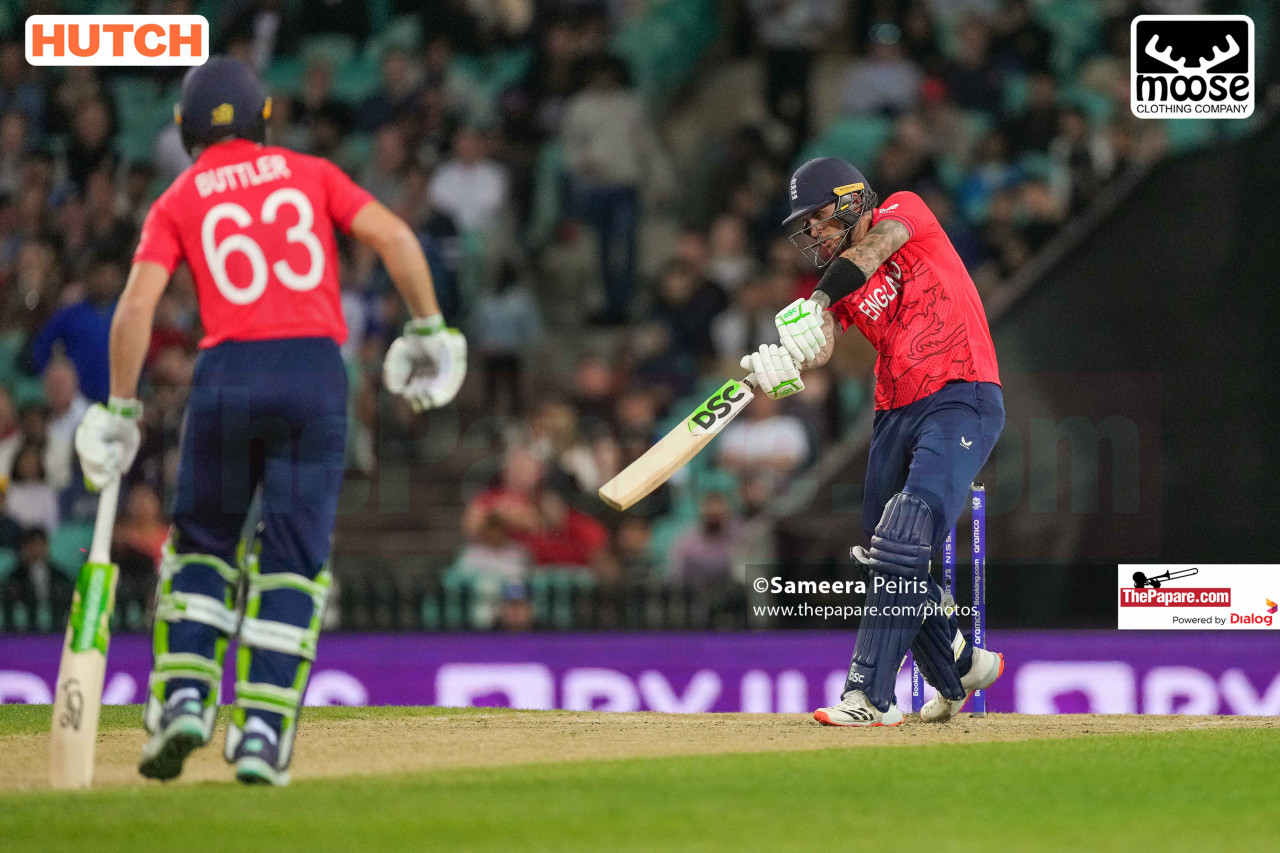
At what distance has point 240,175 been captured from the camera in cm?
534

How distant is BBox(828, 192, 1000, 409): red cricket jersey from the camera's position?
646 cm

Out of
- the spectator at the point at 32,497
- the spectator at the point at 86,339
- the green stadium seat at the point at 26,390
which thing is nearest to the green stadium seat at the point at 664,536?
the spectator at the point at 86,339

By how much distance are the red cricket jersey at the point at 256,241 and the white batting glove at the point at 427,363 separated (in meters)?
0.22

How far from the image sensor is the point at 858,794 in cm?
506

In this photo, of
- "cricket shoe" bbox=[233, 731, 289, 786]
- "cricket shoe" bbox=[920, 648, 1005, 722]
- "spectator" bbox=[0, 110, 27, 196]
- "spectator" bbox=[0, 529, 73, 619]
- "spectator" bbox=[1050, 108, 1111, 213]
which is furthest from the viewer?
"spectator" bbox=[0, 110, 27, 196]

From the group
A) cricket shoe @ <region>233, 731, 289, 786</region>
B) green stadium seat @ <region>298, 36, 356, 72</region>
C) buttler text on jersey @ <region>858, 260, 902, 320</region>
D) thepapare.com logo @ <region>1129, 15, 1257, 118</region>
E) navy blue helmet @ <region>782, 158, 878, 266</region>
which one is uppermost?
green stadium seat @ <region>298, 36, 356, 72</region>

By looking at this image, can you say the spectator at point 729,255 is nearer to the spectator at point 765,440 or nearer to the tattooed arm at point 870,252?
the spectator at point 765,440

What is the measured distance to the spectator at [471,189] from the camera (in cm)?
1333

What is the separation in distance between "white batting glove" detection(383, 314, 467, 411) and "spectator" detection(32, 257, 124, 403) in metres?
6.26

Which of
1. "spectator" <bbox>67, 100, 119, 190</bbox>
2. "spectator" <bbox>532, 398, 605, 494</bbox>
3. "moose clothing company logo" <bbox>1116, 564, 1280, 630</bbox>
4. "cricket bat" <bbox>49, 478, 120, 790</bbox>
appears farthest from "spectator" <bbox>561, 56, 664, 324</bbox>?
"cricket bat" <bbox>49, 478, 120, 790</bbox>

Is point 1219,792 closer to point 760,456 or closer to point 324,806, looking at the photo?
point 324,806

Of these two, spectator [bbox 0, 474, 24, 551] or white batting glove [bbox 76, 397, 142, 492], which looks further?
spectator [bbox 0, 474, 24, 551]

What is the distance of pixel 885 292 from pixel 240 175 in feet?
7.76

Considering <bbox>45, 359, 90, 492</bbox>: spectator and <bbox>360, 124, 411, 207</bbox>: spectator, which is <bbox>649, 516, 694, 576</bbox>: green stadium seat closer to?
<bbox>45, 359, 90, 492</bbox>: spectator
